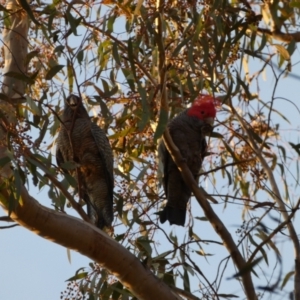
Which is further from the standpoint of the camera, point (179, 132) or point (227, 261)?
point (179, 132)

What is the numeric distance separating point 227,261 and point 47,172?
61cm


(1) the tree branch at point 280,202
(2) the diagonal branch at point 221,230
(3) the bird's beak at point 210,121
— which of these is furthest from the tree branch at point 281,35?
(2) the diagonal branch at point 221,230

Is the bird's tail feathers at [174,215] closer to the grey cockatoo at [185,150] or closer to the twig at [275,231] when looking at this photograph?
the grey cockatoo at [185,150]

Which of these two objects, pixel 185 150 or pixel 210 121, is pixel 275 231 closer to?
→ pixel 210 121

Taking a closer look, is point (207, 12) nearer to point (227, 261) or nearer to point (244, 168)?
point (244, 168)

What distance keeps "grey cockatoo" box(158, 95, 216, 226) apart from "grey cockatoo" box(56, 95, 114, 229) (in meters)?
0.26

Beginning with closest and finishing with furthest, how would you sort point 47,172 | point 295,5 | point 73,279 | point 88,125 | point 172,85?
point 295,5 < point 47,172 < point 73,279 < point 172,85 < point 88,125

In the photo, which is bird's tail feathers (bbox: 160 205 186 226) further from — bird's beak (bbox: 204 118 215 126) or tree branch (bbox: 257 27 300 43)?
tree branch (bbox: 257 27 300 43)

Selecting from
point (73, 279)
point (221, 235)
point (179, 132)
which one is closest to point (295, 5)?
point (221, 235)

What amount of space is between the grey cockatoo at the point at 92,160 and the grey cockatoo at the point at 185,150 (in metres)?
0.26

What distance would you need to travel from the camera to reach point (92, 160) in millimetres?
3619

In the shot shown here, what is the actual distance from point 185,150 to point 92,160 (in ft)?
1.44

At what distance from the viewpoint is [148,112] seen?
2410mm

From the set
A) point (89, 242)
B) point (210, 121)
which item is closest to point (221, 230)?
point (89, 242)
